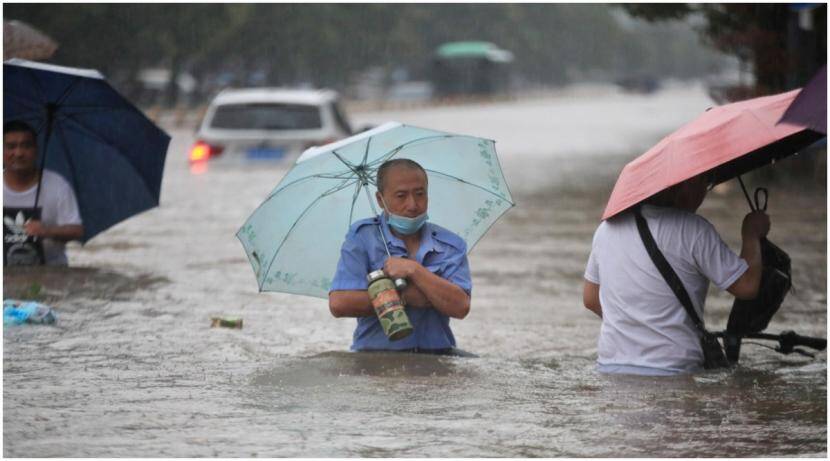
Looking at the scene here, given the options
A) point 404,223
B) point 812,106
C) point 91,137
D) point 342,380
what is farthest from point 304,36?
point 812,106

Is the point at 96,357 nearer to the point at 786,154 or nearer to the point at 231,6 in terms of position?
the point at 786,154

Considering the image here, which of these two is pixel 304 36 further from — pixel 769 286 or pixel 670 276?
pixel 670 276

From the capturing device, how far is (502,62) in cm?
10538

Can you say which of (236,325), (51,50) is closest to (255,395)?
(236,325)

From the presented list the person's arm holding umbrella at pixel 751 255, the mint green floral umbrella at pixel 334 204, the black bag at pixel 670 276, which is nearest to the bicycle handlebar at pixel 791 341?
the black bag at pixel 670 276

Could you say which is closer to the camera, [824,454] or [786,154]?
[824,454]

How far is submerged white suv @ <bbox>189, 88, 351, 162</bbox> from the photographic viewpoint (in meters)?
18.8

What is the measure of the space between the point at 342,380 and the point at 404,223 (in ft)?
2.60

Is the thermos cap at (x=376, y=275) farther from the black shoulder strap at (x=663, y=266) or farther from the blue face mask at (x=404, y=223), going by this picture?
the black shoulder strap at (x=663, y=266)

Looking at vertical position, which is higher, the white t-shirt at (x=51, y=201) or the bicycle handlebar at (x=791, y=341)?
the white t-shirt at (x=51, y=201)

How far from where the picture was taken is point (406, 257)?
22.0 ft

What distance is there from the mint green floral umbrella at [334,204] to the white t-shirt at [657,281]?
3.36ft

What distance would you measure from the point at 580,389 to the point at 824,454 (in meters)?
1.50

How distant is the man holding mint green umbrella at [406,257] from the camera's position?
6527mm
